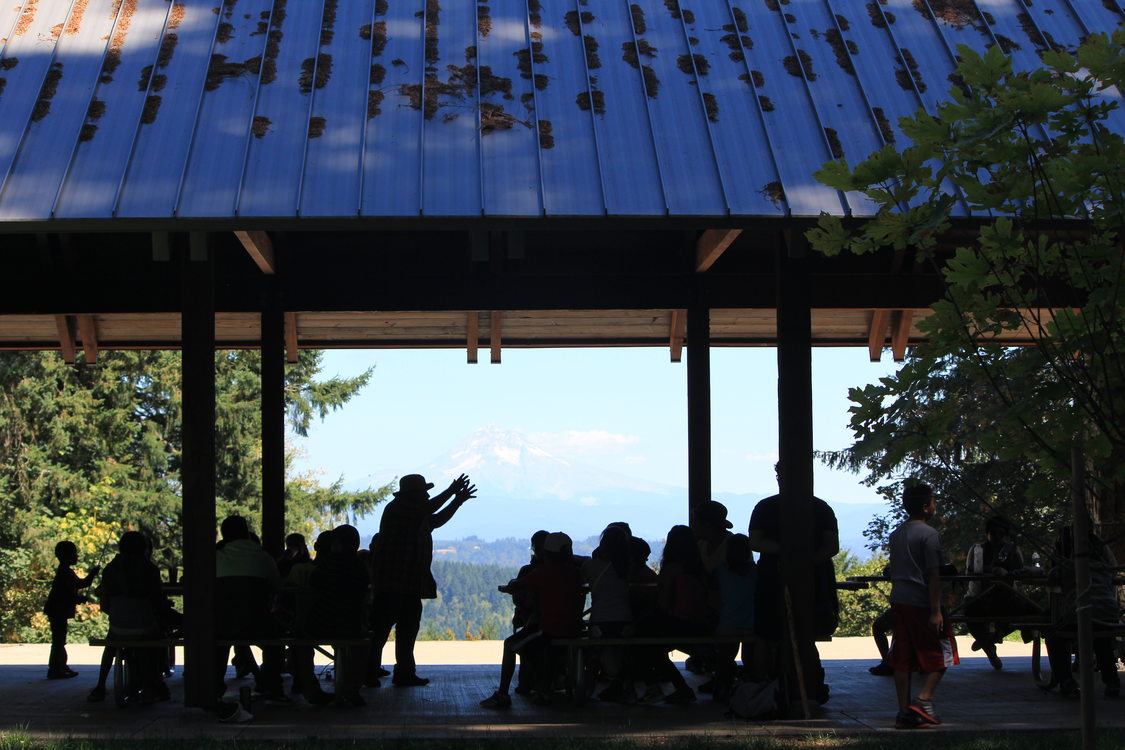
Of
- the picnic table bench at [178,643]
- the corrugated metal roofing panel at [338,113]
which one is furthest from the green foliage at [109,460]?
the corrugated metal roofing panel at [338,113]

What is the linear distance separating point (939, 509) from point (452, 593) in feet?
328

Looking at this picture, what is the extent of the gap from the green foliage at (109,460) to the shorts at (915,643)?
68.5 ft

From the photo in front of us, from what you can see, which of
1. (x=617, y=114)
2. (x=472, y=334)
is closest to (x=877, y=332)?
(x=472, y=334)

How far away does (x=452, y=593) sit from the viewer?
12444 centimetres

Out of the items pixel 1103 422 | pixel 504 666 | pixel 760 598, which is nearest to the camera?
pixel 1103 422

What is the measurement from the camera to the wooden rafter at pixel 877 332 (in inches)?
481

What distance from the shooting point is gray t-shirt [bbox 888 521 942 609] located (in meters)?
7.29

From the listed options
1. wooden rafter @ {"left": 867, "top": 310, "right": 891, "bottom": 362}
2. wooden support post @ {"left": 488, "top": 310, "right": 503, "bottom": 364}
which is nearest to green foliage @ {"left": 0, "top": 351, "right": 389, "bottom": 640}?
wooden support post @ {"left": 488, "top": 310, "right": 503, "bottom": 364}

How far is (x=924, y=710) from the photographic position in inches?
294

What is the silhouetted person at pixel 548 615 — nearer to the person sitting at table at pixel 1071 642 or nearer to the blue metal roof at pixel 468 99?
the blue metal roof at pixel 468 99

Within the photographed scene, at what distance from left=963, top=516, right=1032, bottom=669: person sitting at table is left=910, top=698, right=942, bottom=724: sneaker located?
3067 mm

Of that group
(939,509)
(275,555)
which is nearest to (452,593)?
(939,509)

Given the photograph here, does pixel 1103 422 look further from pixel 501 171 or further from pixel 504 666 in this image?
pixel 504 666

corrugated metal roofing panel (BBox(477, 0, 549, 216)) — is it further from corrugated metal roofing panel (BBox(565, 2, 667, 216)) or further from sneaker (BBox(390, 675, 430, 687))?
sneaker (BBox(390, 675, 430, 687))
